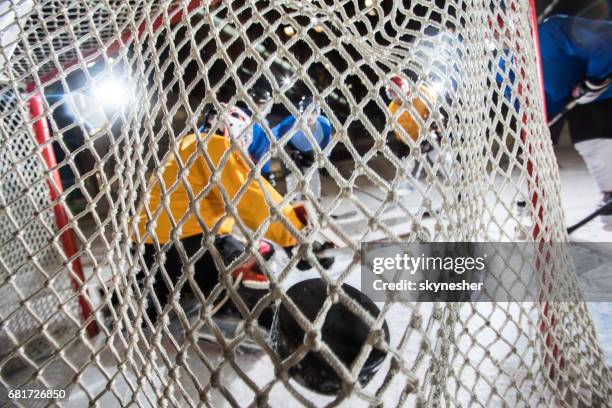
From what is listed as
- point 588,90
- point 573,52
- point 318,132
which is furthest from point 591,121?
point 318,132

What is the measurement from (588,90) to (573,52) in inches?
12.2

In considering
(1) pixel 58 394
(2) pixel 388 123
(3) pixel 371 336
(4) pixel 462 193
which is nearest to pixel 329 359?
(3) pixel 371 336

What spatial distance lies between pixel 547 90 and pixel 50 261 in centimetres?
407

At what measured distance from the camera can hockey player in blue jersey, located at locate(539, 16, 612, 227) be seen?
7.27 ft

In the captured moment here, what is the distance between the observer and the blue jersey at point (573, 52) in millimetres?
2178

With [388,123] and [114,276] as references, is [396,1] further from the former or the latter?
[114,276]

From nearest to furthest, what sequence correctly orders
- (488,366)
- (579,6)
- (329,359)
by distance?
(329,359) → (488,366) → (579,6)

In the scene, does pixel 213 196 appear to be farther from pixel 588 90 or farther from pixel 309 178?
pixel 588 90

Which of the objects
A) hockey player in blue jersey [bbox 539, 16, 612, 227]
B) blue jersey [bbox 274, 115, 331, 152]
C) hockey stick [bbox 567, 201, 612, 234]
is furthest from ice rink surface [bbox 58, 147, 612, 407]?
blue jersey [bbox 274, 115, 331, 152]

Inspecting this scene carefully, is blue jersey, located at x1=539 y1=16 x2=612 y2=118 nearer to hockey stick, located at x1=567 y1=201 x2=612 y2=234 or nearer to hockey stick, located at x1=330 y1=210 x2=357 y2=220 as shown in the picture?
hockey stick, located at x1=567 y1=201 x2=612 y2=234

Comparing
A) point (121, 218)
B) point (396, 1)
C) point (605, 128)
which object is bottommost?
point (605, 128)

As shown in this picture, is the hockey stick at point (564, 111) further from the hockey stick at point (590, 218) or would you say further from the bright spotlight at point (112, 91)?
the bright spotlight at point (112, 91)

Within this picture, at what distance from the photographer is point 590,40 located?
7.23 ft

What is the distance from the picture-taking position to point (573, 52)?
92.4 inches
